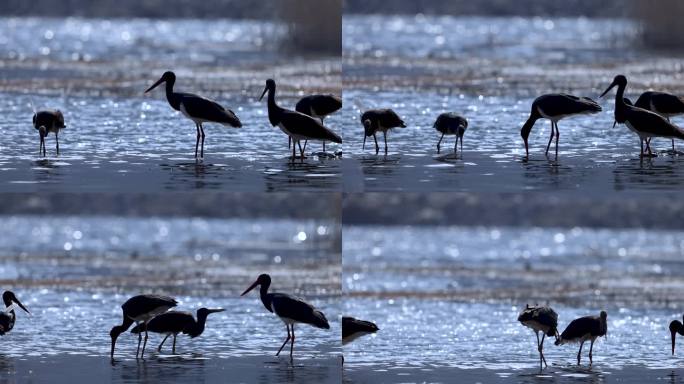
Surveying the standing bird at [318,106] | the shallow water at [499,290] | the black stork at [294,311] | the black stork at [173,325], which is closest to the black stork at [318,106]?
the standing bird at [318,106]

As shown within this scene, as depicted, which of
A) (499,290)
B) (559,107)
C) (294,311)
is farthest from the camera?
(499,290)

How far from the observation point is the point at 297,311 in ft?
33.9

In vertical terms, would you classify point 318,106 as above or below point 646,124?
above

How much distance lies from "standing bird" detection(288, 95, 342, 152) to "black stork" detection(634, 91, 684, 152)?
220cm

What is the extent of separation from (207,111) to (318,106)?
763 millimetres

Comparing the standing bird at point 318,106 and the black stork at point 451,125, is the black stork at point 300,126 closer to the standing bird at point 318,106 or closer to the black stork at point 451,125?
the standing bird at point 318,106

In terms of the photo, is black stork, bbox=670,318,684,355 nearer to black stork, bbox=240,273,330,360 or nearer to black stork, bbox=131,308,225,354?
black stork, bbox=240,273,330,360

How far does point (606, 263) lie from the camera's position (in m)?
16.7

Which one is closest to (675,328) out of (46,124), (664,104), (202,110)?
(664,104)

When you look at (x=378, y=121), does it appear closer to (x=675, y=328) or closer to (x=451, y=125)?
(x=451, y=125)

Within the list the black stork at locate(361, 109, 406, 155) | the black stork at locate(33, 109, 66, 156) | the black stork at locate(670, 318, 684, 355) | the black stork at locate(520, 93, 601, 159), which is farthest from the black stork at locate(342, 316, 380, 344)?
the black stork at locate(33, 109, 66, 156)

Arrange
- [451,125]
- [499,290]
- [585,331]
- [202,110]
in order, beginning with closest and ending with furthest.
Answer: [585,331]
[202,110]
[451,125]
[499,290]

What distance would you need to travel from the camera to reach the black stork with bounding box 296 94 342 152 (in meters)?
10.9

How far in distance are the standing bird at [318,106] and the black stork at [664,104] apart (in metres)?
2.20
